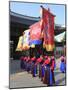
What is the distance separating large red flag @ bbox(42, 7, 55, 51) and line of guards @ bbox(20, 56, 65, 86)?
0.17 m

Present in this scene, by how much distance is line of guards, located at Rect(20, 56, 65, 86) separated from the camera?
416 centimetres

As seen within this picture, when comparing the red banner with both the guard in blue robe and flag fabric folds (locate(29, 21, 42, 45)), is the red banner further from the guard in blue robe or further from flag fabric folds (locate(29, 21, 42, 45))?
the guard in blue robe

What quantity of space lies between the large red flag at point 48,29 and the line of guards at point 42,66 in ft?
0.57

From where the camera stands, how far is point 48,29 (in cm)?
423

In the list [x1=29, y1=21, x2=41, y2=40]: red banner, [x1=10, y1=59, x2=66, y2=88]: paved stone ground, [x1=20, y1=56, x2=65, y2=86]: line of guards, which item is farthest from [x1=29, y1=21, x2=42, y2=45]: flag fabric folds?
[x1=10, y1=59, x2=66, y2=88]: paved stone ground

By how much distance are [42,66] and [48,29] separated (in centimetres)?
54

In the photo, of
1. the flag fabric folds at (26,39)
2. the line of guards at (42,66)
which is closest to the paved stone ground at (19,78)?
the line of guards at (42,66)

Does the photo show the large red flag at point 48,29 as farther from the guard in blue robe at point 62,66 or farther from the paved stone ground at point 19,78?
the paved stone ground at point 19,78

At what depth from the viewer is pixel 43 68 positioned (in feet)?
13.9

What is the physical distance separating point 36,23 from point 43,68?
65 centimetres

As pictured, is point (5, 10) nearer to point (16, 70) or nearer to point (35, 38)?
point (35, 38)

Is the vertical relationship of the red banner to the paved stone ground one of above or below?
above

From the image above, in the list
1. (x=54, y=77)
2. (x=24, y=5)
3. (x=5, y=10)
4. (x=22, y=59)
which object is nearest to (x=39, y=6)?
(x=24, y=5)

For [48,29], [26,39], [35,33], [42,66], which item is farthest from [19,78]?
[48,29]
